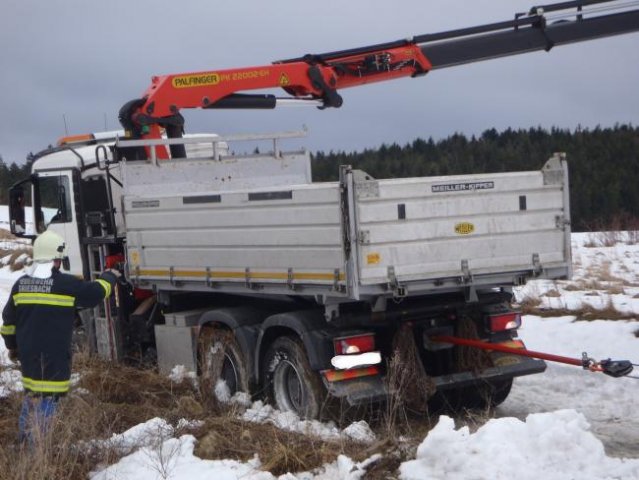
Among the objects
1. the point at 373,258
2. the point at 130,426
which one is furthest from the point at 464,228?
the point at 130,426

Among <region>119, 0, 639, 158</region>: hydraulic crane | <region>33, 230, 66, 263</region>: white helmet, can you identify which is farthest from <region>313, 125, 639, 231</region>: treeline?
<region>33, 230, 66, 263</region>: white helmet

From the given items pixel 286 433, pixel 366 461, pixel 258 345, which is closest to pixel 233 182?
pixel 258 345

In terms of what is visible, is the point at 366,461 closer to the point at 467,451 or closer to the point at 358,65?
the point at 467,451

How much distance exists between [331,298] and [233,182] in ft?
12.2

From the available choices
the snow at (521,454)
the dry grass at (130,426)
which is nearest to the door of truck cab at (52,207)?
the dry grass at (130,426)

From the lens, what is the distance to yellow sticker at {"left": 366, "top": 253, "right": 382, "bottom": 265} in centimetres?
707

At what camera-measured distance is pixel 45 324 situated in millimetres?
6535

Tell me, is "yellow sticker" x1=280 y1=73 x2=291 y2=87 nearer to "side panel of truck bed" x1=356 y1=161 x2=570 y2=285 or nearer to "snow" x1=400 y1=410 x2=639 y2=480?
"side panel of truck bed" x1=356 y1=161 x2=570 y2=285

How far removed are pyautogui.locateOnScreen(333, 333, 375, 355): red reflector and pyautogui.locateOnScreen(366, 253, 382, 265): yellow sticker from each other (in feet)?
2.46

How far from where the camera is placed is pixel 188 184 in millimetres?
10461

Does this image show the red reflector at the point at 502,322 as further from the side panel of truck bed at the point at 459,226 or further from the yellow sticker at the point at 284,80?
the yellow sticker at the point at 284,80

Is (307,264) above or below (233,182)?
below

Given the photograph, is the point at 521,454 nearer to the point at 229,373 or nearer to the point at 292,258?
the point at 292,258

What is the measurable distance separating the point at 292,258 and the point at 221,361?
180 centimetres
